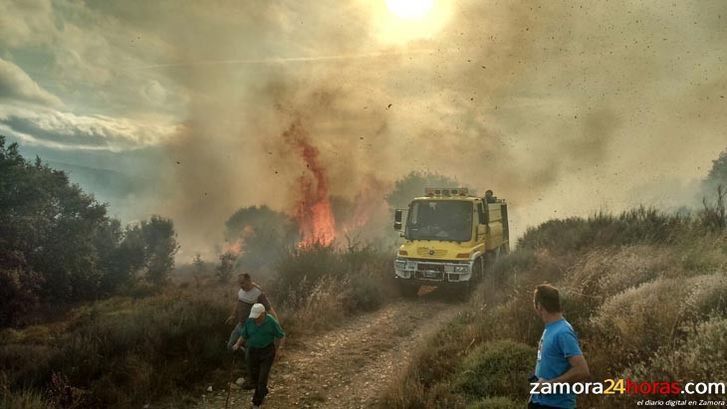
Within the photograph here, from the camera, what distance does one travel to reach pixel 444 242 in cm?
1338

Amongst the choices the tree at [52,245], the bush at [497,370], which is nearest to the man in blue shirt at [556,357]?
the bush at [497,370]

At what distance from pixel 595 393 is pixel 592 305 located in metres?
3.65

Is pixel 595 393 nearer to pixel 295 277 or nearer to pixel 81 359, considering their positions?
pixel 81 359

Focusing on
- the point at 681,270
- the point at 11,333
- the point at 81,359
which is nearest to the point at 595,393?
the point at 681,270

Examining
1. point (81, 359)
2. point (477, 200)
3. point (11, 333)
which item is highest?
point (477, 200)

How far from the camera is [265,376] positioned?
6480mm

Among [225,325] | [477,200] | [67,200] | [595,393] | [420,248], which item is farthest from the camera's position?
[67,200]

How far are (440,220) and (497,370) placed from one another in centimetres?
785

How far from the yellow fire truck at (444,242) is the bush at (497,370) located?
5.67 m

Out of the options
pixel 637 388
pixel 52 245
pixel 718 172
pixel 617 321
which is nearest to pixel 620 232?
pixel 617 321

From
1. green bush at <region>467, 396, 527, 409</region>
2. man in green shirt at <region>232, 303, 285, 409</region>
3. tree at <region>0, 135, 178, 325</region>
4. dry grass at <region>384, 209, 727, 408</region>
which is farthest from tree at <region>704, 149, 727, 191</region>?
tree at <region>0, 135, 178, 325</region>

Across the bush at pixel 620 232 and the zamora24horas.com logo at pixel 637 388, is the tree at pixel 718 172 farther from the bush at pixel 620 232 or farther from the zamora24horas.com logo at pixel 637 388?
the zamora24horas.com logo at pixel 637 388

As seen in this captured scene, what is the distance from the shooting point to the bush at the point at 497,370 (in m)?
5.86

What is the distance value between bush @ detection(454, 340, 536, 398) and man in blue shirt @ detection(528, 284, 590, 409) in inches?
81.4
